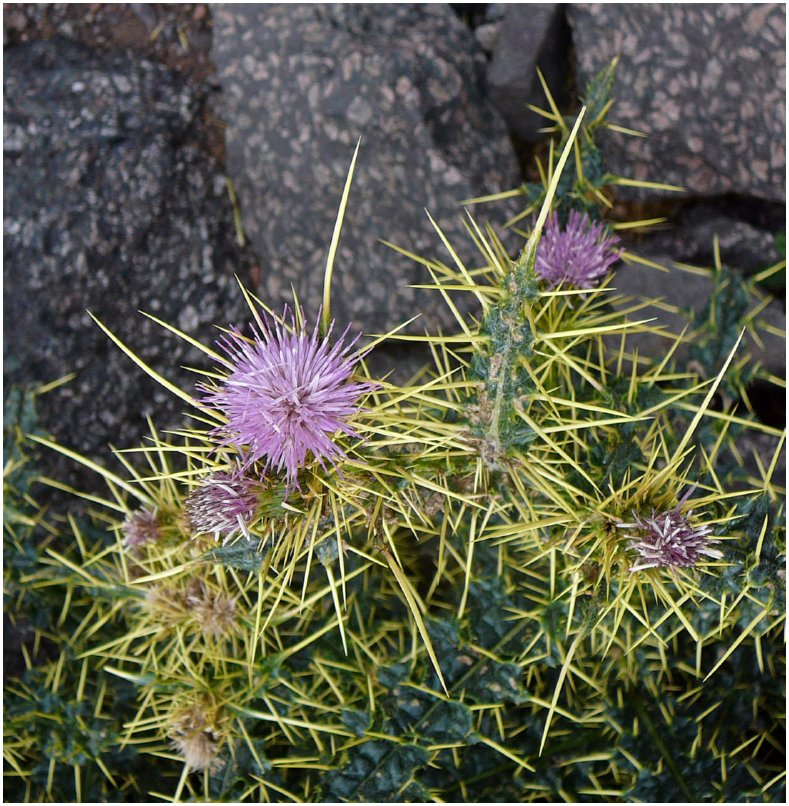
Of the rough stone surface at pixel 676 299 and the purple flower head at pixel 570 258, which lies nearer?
the purple flower head at pixel 570 258

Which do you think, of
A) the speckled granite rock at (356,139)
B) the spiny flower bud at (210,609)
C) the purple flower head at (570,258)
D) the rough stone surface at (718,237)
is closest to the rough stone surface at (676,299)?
the rough stone surface at (718,237)

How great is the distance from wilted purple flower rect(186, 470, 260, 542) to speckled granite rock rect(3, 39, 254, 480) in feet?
3.17

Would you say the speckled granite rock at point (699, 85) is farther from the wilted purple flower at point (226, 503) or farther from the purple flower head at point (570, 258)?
the wilted purple flower at point (226, 503)

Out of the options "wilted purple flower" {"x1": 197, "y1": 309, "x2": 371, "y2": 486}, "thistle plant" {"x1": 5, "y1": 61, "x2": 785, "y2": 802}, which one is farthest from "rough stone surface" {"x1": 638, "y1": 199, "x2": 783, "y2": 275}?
"wilted purple flower" {"x1": 197, "y1": 309, "x2": 371, "y2": 486}

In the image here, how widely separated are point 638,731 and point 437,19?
1.56 metres

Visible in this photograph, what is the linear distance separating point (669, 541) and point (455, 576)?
74cm

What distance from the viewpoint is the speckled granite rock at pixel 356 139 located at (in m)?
1.82

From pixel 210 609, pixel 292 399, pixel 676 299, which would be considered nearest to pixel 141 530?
pixel 210 609

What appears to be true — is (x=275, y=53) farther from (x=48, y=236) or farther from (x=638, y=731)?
(x=638, y=731)

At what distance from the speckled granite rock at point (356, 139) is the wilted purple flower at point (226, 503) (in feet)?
3.23

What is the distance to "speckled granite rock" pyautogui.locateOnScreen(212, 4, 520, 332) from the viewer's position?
1819mm

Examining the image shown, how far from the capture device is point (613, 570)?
1.12 m

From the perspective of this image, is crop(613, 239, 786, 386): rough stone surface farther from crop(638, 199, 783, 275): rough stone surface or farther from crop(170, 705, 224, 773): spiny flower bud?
crop(170, 705, 224, 773): spiny flower bud

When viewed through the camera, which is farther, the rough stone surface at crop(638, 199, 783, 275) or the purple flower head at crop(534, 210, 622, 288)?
the rough stone surface at crop(638, 199, 783, 275)
